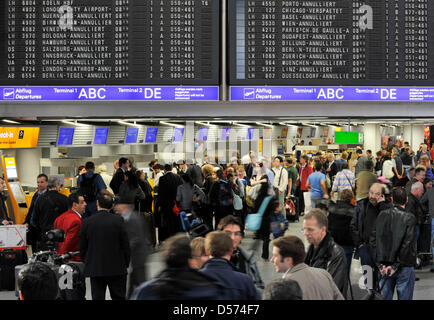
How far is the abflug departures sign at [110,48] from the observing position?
32.4ft

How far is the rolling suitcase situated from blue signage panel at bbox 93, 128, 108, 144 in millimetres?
7828

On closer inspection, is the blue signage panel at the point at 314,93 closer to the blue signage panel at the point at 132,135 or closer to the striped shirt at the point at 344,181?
the striped shirt at the point at 344,181

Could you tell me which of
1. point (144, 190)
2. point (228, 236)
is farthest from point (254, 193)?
point (228, 236)

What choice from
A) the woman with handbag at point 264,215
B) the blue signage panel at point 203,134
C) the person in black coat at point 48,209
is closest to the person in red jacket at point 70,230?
the person in black coat at point 48,209

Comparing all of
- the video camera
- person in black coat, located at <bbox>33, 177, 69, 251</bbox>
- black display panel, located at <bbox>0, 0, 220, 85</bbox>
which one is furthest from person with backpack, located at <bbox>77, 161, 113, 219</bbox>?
the video camera

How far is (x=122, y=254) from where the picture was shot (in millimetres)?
6344

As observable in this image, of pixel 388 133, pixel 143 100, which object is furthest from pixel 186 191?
pixel 388 133

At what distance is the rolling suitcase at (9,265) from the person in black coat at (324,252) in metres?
4.54

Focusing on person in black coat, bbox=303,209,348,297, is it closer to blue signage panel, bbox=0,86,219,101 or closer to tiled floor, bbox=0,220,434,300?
tiled floor, bbox=0,220,434,300

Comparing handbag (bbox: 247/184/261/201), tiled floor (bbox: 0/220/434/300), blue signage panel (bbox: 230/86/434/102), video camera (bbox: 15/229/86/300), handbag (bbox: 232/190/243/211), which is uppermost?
blue signage panel (bbox: 230/86/434/102)

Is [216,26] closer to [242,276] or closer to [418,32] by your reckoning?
[418,32]

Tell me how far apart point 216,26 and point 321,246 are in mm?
5647

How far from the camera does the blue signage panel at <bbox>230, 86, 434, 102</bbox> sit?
1030 centimetres

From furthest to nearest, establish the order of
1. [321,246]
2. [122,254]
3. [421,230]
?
[421,230], [122,254], [321,246]
